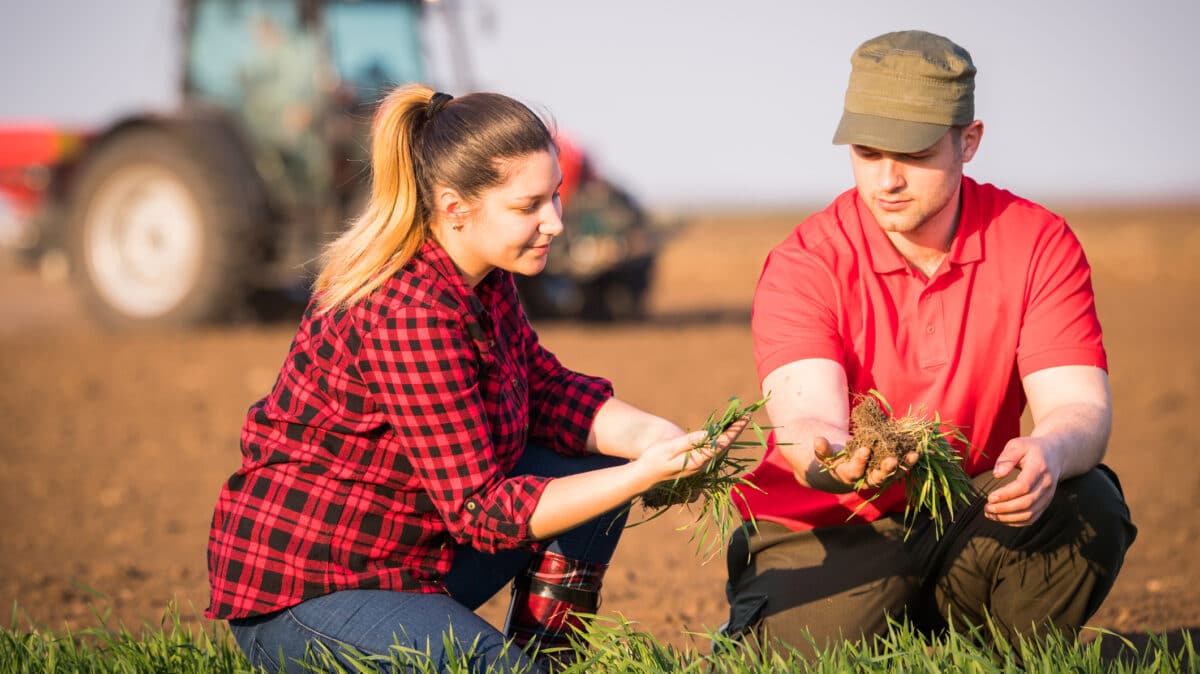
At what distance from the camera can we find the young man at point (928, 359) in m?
2.78

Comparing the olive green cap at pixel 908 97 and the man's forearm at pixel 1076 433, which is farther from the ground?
the olive green cap at pixel 908 97

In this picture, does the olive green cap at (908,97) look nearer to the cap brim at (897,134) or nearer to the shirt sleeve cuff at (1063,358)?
the cap brim at (897,134)

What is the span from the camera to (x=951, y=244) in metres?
2.96

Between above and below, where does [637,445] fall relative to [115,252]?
above

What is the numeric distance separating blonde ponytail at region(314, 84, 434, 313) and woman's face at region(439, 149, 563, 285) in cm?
10

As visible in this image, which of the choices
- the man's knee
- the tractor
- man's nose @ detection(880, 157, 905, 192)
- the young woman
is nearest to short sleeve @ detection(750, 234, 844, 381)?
man's nose @ detection(880, 157, 905, 192)

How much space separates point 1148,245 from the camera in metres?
23.5

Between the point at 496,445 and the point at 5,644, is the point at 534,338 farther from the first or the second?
the point at 5,644

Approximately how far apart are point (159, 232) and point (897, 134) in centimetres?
839

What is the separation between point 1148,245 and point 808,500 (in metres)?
22.6

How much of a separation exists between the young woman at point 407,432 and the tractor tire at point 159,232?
7.07 meters

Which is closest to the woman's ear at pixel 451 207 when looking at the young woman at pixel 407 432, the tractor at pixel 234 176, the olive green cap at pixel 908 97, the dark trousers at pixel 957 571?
the young woman at pixel 407 432

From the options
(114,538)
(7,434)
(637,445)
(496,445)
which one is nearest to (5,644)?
(496,445)

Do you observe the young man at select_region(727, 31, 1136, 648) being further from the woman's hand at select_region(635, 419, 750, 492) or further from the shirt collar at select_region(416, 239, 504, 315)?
the shirt collar at select_region(416, 239, 504, 315)
